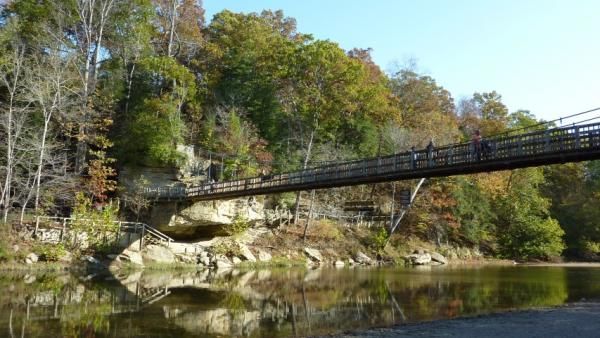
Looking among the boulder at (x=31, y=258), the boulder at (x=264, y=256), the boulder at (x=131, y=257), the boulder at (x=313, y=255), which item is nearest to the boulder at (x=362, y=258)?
the boulder at (x=313, y=255)

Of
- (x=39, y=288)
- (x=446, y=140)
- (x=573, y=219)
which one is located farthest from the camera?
(x=573, y=219)

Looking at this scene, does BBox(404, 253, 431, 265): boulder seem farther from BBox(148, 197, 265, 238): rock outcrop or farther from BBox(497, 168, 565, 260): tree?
BBox(148, 197, 265, 238): rock outcrop

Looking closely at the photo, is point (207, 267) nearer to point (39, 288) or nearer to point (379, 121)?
point (39, 288)

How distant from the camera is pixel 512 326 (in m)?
12.2

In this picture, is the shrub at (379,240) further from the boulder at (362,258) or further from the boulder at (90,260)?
the boulder at (90,260)

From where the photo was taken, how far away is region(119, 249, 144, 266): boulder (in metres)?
25.5

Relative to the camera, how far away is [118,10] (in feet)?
112

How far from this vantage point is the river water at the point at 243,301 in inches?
468

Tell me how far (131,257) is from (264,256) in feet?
27.5

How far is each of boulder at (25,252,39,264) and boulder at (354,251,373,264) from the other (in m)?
20.2

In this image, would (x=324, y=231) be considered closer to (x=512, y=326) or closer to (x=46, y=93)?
(x=46, y=93)

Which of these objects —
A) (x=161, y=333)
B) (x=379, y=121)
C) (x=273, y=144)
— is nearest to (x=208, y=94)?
(x=273, y=144)

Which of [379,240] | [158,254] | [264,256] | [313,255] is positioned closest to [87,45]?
[158,254]

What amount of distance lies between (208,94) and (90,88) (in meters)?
11.3
